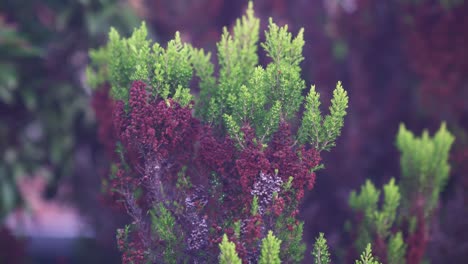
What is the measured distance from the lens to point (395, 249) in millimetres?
3852

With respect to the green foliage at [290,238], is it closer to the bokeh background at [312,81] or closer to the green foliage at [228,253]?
the green foliage at [228,253]

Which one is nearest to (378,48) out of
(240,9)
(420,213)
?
(240,9)

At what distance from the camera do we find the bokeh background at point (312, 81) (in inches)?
242

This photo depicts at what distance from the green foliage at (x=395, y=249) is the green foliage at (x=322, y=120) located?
1098 millimetres

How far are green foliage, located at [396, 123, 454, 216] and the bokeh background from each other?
1247 mm

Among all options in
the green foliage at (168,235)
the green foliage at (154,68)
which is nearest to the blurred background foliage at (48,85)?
the green foliage at (154,68)

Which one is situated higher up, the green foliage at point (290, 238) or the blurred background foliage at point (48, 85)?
the blurred background foliage at point (48, 85)

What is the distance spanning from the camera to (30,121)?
7004 millimetres

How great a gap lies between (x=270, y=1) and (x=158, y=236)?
4.64 metres

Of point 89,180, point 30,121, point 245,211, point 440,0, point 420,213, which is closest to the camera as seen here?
point 245,211

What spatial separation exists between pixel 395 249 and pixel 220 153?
1.56m

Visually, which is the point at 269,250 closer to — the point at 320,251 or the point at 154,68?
the point at 320,251

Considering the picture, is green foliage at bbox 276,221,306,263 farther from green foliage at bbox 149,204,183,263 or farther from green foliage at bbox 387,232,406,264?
green foliage at bbox 387,232,406,264

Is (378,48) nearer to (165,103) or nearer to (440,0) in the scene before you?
(440,0)
